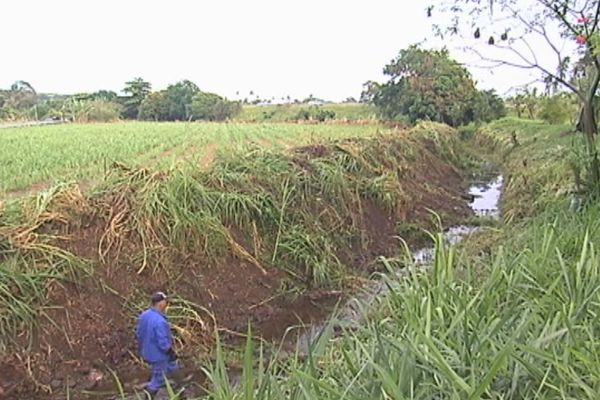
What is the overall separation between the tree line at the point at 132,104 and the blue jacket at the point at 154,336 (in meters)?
42.5

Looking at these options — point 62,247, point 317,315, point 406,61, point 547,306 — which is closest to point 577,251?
point 547,306

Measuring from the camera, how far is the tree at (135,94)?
57.7 m

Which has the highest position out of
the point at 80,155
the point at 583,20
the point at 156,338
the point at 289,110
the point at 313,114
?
the point at 583,20

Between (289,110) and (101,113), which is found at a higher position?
(101,113)

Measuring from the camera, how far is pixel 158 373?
19.6 feet

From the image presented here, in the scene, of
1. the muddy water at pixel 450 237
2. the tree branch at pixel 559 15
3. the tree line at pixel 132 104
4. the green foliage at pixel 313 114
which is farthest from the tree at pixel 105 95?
the tree branch at pixel 559 15

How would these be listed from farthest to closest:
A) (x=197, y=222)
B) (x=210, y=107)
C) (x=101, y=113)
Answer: (x=210, y=107) → (x=101, y=113) → (x=197, y=222)

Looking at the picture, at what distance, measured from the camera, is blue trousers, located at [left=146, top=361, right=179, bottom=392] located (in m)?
5.88

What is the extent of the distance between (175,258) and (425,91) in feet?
103

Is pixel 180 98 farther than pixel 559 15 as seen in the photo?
Yes

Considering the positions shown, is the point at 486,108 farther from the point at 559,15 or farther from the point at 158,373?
the point at 158,373

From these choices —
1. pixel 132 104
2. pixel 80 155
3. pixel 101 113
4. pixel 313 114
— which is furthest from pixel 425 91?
pixel 132 104

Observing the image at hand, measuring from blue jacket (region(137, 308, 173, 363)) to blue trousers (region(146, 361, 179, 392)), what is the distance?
12 cm

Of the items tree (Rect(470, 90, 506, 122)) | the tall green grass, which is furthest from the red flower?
tree (Rect(470, 90, 506, 122))
